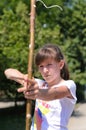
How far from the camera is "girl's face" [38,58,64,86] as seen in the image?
2.64 meters

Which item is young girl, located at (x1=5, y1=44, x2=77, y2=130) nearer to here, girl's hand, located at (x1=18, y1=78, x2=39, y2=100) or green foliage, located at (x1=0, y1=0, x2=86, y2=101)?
girl's hand, located at (x1=18, y1=78, x2=39, y2=100)

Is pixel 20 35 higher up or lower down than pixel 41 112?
lower down

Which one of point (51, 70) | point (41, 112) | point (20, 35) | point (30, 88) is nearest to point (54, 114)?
point (41, 112)

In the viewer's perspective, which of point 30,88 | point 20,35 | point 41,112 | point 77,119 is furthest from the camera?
point 77,119

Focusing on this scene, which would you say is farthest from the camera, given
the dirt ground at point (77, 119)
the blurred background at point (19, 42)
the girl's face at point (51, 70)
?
the blurred background at point (19, 42)

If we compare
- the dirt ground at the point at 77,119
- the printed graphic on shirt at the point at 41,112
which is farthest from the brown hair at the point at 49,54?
the dirt ground at the point at 77,119

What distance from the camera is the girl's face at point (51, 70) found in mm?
2639

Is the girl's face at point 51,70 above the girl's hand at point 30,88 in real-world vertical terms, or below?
below

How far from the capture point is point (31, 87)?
2.08 metres

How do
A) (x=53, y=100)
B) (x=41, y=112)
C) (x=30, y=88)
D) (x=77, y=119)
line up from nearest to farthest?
(x=30, y=88) → (x=53, y=100) → (x=41, y=112) → (x=77, y=119)

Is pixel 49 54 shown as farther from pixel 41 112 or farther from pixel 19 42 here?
pixel 19 42

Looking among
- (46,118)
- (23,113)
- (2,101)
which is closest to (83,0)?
(2,101)

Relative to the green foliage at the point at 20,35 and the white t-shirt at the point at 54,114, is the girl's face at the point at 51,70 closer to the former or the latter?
the white t-shirt at the point at 54,114

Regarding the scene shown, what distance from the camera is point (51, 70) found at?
8.69ft
